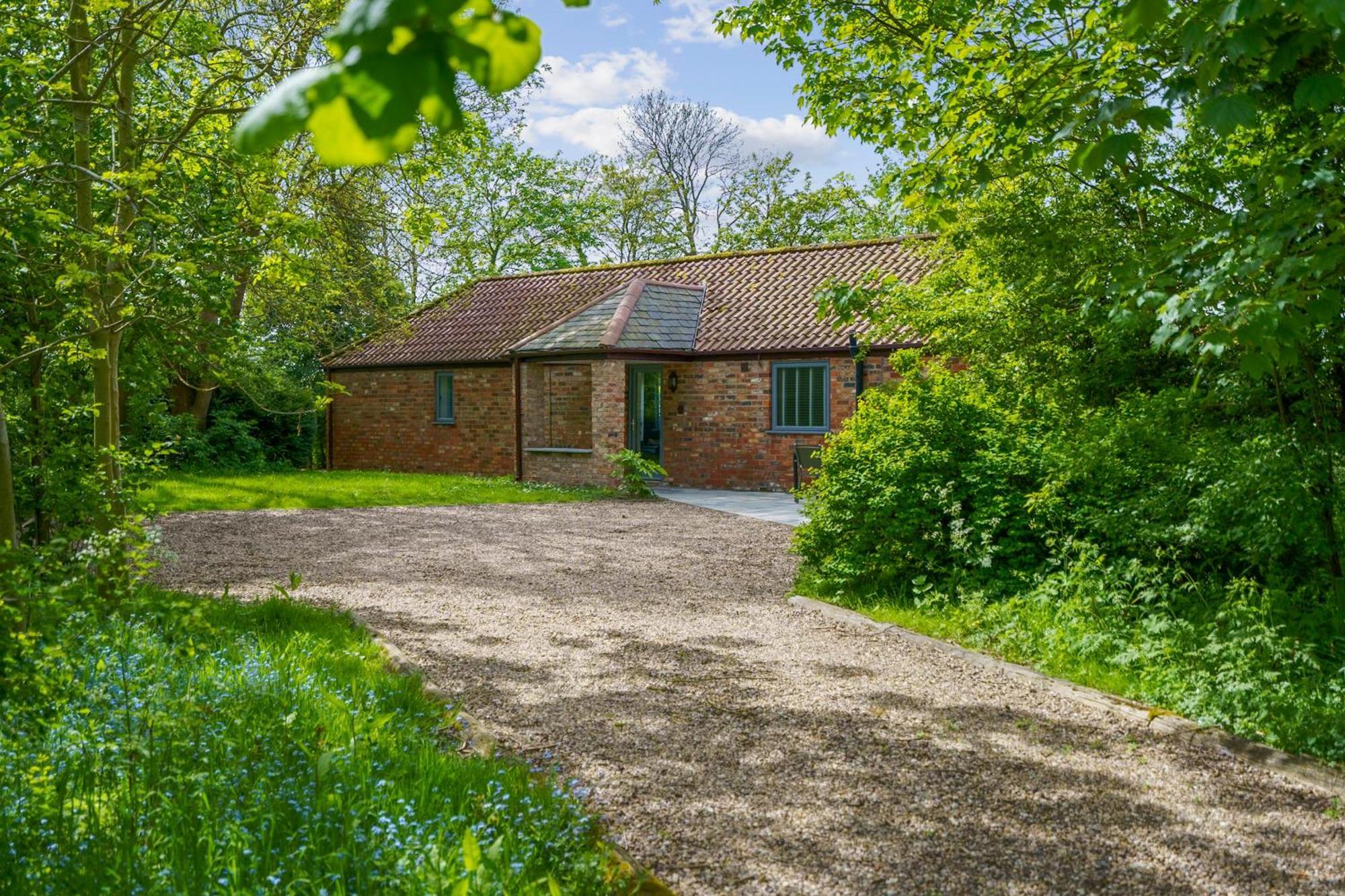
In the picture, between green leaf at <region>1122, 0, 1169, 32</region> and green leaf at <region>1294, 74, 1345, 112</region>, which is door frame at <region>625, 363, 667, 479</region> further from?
green leaf at <region>1122, 0, 1169, 32</region>

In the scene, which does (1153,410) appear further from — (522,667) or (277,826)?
(277,826)

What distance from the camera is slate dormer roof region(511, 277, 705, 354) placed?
66.4ft

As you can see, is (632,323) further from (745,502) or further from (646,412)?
(745,502)

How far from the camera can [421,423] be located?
24734 millimetres

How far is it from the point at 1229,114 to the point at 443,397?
22.2m

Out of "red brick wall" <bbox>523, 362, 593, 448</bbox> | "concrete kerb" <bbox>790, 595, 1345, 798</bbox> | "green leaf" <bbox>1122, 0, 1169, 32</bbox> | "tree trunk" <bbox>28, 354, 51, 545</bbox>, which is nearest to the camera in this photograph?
"green leaf" <bbox>1122, 0, 1169, 32</bbox>

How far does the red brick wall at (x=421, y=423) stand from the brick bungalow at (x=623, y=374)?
4 cm

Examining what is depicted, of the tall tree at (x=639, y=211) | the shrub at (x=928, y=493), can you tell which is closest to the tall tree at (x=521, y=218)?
the tall tree at (x=639, y=211)

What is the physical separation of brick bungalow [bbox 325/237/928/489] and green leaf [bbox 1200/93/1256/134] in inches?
578

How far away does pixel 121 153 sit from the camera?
8188mm

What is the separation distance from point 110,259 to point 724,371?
1486cm

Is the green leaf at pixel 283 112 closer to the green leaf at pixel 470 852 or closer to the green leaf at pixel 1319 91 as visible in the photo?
the green leaf at pixel 470 852

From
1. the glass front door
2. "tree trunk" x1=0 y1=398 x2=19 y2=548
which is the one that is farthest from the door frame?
"tree trunk" x1=0 y1=398 x2=19 y2=548

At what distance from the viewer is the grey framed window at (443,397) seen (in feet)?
80.2
